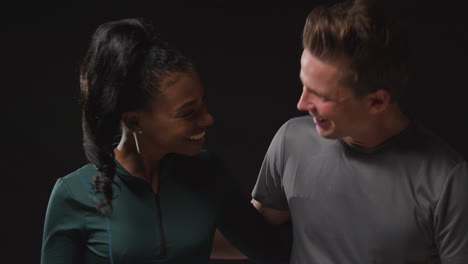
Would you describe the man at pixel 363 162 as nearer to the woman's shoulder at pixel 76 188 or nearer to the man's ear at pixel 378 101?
the man's ear at pixel 378 101

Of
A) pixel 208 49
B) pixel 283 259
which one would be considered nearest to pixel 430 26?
pixel 208 49

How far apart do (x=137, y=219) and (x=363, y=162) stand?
485mm

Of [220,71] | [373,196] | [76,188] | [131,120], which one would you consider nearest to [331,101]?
[373,196]

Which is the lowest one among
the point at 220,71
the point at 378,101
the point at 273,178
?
the point at 273,178

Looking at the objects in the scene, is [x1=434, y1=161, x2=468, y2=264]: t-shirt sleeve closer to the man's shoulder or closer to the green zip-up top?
the man's shoulder

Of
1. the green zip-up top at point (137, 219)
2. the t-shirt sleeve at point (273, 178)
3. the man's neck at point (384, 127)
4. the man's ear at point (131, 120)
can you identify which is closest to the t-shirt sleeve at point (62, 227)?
the green zip-up top at point (137, 219)

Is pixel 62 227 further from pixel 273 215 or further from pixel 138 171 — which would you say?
pixel 273 215

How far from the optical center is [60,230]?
170cm

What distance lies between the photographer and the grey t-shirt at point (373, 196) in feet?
5.23

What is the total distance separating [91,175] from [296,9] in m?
0.86

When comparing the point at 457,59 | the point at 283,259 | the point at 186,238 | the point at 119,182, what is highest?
the point at 457,59

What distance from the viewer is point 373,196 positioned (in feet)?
5.50

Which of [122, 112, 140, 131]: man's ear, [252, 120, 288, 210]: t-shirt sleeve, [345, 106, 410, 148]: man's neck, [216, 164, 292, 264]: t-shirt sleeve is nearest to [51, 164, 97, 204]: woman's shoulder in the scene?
[122, 112, 140, 131]: man's ear

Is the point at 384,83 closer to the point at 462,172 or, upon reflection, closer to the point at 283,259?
the point at 462,172
